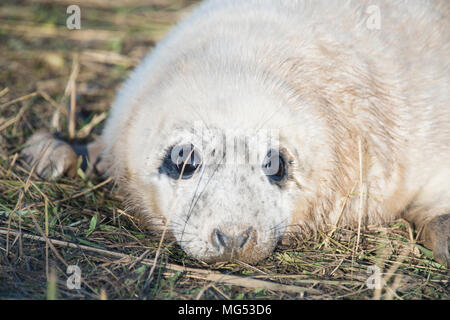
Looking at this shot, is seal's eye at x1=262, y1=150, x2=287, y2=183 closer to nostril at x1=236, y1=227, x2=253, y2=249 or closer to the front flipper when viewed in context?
nostril at x1=236, y1=227, x2=253, y2=249

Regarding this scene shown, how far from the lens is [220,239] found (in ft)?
7.66

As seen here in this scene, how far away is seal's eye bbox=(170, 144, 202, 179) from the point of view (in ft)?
8.32

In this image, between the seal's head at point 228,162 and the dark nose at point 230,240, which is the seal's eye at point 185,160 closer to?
the seal's head at point 228,162

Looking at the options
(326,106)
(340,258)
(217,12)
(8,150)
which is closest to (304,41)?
(326,106)

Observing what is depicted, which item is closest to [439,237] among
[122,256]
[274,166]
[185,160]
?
[274,166]

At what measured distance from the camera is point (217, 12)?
3115 millimetres

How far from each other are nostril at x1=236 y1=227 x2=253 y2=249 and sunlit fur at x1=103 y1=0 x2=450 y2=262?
44 mm

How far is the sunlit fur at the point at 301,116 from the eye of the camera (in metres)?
2.50

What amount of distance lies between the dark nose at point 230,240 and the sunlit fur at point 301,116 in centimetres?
4

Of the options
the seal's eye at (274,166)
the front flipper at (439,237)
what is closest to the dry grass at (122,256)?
the front flipper at (439,237)

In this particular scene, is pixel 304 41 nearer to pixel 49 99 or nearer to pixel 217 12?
pixel 217 12

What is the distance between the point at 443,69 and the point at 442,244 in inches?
37.0

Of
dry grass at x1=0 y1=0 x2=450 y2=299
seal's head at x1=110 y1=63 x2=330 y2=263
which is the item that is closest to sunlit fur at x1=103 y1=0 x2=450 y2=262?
seal's head at x1=110 y1=63 x2=330 y2=263
